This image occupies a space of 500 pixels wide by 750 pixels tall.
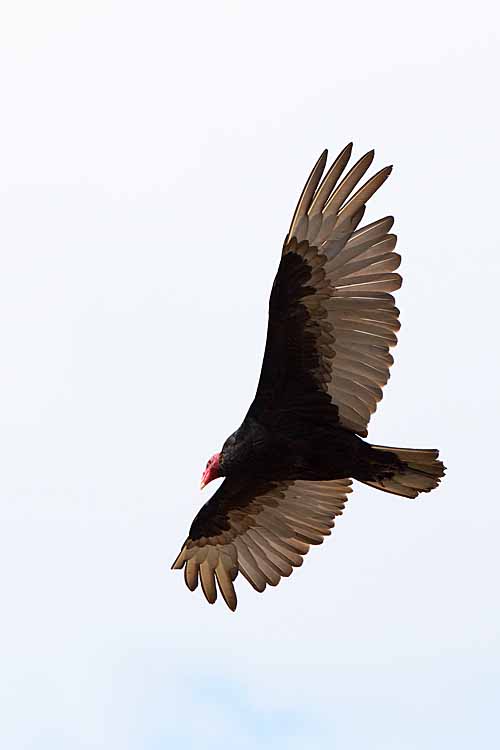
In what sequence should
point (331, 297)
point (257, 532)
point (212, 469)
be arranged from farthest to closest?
point (257, 532)
point (212, 469)
point (331, 297)

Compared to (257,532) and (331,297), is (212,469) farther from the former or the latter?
(331,297)

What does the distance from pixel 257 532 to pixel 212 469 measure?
4.29 feet

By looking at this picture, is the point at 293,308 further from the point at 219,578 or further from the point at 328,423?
the point at 219,578

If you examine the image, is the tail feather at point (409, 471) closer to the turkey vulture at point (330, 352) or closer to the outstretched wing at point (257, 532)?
the turkey vulture at point (330, 352)

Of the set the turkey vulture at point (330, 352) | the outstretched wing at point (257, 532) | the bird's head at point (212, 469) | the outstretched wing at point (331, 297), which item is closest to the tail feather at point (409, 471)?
the turkey vulture at point (330, 352)

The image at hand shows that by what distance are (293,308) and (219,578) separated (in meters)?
2.74

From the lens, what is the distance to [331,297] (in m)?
12.8

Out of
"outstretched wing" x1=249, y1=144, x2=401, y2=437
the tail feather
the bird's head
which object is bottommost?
the bird's head

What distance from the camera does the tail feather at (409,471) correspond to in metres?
12.8

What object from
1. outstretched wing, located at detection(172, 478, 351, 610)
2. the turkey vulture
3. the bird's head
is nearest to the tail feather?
the turkey vulture

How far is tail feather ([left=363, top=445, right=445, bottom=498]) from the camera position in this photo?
1280 centimetres

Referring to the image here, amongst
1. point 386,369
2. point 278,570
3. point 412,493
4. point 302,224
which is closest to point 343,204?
point 302,224

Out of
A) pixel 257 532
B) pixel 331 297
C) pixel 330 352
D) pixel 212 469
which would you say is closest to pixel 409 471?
pixel 330 352

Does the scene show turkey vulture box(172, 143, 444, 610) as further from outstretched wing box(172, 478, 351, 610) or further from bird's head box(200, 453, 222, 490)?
outstretched wing box(172, 478, 351, 610)
